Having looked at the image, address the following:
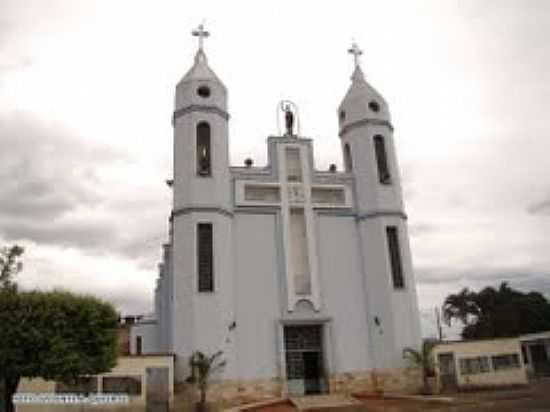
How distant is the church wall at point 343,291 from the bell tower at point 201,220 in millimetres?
5583

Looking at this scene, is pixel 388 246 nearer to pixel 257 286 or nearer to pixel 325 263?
pixel 325 263

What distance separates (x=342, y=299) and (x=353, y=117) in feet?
37.7

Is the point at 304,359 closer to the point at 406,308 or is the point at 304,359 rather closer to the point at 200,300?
the point at 406,308

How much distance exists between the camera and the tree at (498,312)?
56.2 meters

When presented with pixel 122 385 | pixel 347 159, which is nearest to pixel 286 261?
pixel 347 159

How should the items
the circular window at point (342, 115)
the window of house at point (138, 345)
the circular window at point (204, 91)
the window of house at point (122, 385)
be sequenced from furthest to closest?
Result: 1. the window of house at point (138, 345)
2. the circular window at point (342, 115)
3. the circular window at point (204, 91)
4. the window of house at point (122, 385)

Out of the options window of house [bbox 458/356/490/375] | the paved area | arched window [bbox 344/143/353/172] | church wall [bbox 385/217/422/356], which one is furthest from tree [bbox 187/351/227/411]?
arched window [bbox 344/143/353/172]

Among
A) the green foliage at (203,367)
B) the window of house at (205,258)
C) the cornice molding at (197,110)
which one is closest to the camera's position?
the green foliage at (203,367)

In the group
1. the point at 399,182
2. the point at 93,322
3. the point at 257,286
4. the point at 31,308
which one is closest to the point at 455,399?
the point at 257,286

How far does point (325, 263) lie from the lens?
33.3 m

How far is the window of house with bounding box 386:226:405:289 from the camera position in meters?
32.9

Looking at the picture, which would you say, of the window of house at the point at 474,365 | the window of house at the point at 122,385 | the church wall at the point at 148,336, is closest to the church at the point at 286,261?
the window of house at the point at 122,385

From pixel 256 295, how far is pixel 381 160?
11.4 m

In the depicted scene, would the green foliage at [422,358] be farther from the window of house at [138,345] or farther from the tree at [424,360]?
the window of house at [138,345]
